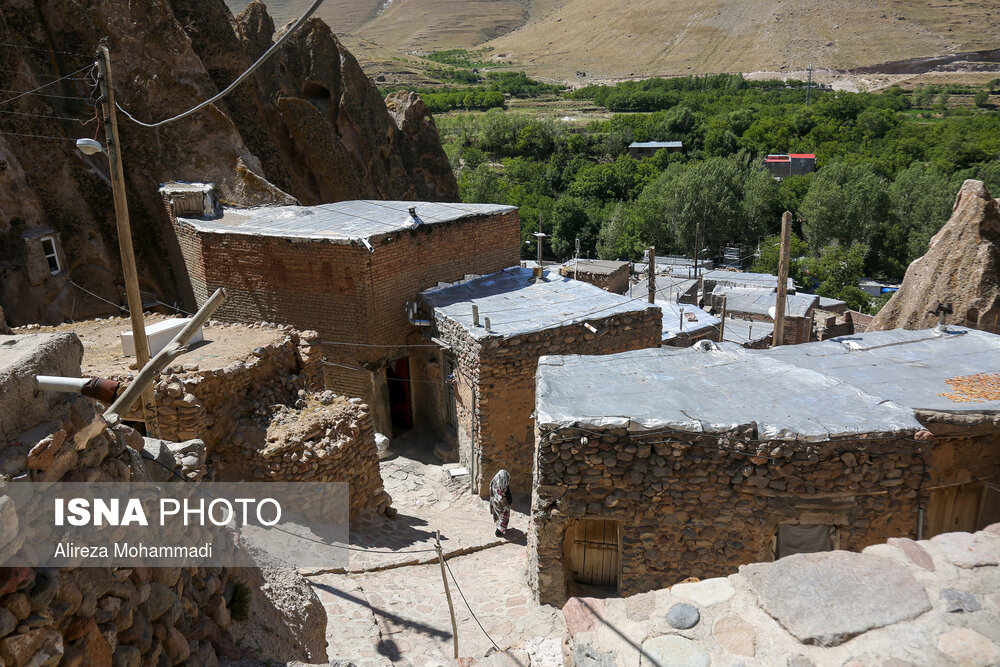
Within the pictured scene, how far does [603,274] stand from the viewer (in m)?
33.2

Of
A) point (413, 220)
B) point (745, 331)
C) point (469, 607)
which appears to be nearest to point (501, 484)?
point (469, 607)

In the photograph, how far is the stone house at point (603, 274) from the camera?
33159 millimetres

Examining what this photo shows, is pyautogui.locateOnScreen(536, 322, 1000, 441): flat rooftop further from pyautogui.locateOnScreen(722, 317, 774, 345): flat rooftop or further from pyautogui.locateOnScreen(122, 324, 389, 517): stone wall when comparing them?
pyautogui.locateOnScreen(722, 317, 774, 345): flat rooftop

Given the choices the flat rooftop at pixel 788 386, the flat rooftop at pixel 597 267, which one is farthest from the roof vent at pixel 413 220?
the flat rooftop at pixel 597 267

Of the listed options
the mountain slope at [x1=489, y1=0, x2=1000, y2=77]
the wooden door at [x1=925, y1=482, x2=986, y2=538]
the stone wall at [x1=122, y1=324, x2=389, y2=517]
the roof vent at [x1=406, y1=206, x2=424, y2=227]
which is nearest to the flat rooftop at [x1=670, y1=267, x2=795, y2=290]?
the roof vent at [x1=406, y1=206, x2=424, y2=227]

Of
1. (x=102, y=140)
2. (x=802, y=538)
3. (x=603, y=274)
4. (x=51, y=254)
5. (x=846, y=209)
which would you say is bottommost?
(x=603, y=274)

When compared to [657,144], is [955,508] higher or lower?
lower

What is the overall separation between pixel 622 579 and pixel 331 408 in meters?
5.31

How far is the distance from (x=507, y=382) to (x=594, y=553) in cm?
505

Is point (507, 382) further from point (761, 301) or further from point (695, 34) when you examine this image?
point (695, 34)

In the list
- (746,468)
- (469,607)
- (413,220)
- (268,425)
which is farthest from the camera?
(413,220)

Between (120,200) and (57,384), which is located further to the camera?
(120,200)

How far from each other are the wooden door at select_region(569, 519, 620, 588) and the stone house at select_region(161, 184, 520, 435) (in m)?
7.52

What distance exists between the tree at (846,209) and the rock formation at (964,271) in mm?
35849
